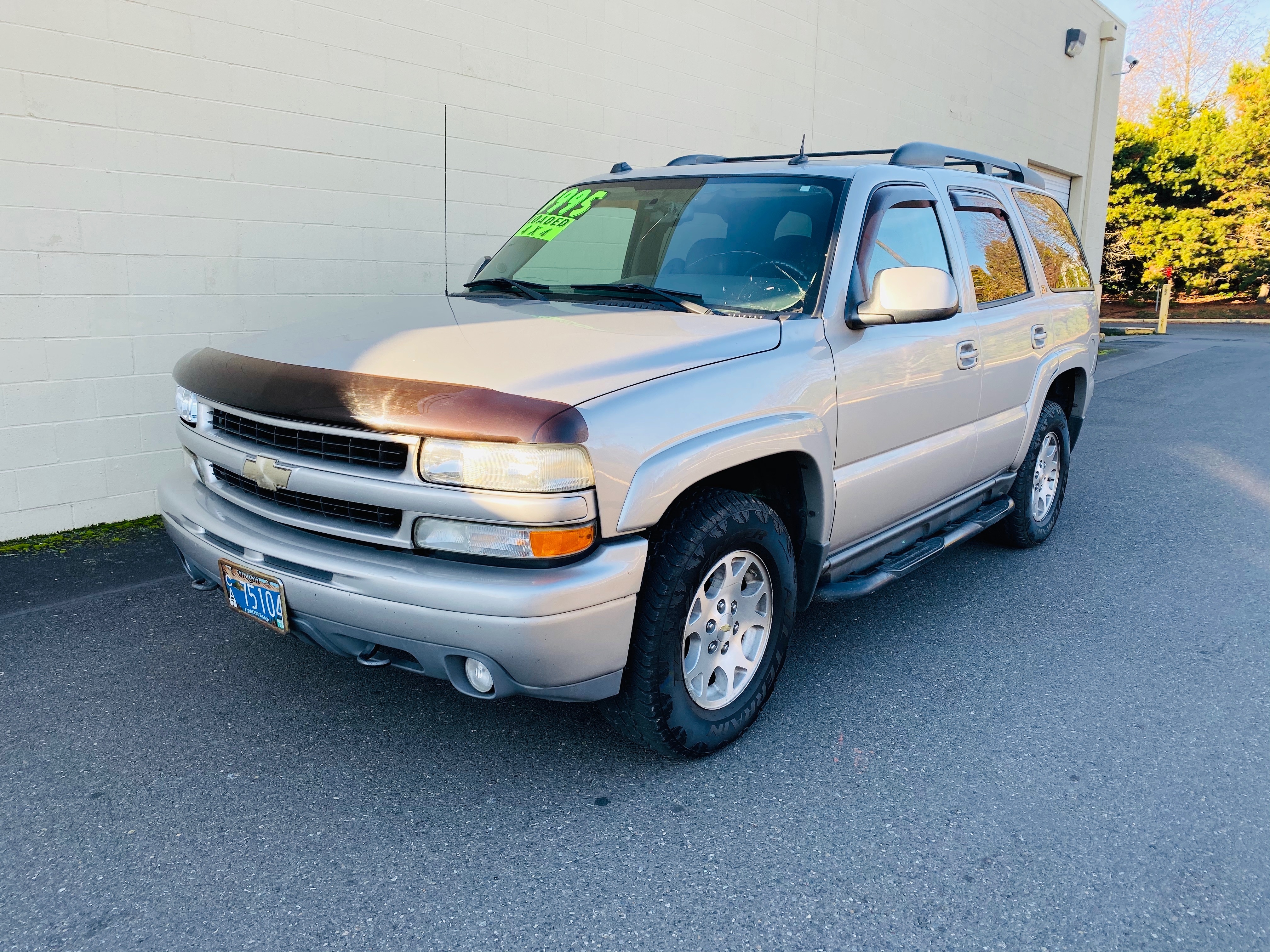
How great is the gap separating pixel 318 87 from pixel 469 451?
14.3ft

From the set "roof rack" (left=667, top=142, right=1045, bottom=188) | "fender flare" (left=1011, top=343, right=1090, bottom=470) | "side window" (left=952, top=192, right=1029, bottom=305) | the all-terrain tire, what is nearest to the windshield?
"roof rack" (left=667, top=142, right=1045, bottom=188)

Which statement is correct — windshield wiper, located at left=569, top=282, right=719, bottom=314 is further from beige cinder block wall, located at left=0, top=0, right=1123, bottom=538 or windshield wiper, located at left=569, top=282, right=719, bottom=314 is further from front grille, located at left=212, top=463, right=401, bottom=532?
front grille, located at left=212, top=463, right=401, bottom=532

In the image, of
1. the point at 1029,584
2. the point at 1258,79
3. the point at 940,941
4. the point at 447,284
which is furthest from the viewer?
the point at 1258,79

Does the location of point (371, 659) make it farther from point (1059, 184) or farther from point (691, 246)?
point (1059, 184)

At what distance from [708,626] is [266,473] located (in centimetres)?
142

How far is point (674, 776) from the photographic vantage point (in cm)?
305

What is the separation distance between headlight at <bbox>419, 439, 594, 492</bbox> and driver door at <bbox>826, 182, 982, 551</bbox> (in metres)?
1.24

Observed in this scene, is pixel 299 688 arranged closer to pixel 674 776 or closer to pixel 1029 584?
pixel 674 776

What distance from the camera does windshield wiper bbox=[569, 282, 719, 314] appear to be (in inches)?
135

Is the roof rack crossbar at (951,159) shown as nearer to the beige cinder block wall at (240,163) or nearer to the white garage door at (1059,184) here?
the beige cinder block wall at (240,163)

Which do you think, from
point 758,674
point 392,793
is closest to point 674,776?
point 758,674

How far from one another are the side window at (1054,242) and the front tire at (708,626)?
2818 millimetres

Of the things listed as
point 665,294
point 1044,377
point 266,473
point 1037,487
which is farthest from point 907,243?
point 266,473

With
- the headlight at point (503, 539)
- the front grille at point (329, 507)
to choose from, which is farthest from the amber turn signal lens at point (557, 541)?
the front grille at point (329, 507)
